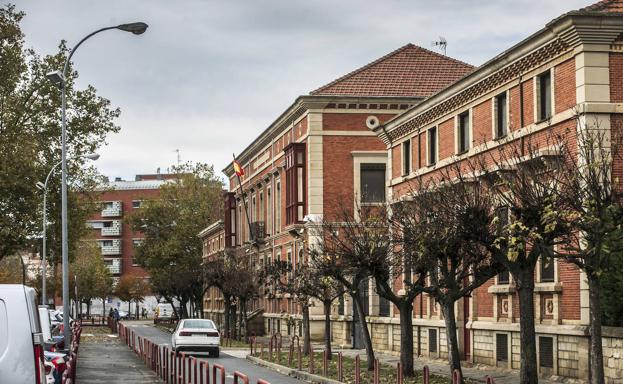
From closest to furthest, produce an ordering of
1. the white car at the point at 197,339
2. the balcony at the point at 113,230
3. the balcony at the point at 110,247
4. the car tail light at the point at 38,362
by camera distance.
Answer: the car tail light at the point at 38,362, the white car at the point at 197,339, the balcony at the point at 110,247, the balcony at the point at 113,230

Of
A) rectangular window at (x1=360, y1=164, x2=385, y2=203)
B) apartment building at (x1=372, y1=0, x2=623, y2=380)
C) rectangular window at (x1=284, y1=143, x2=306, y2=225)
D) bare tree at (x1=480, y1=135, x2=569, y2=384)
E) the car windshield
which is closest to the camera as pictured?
bare tree at (x1=480, y1=135, x2=569, y2=384)

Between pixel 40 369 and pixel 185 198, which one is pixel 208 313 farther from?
pixel 40 369

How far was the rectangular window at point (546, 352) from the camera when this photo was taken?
26.8 m

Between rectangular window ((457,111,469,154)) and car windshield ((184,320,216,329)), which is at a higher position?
rectangular window ((457,111,469,154))

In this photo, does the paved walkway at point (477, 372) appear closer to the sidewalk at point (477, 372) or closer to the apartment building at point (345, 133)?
the sidewalk at point (477, 372)

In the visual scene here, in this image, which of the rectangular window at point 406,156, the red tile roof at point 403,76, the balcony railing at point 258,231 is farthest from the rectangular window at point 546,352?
the balcony railing at point 258,231

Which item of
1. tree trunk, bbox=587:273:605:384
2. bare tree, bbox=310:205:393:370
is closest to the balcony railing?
bare tree, bbox=310:205:393:370

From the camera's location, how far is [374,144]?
5319cm

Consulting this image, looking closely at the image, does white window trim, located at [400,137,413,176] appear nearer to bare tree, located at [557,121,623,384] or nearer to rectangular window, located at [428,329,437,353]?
rectangular window, located at [428,329,437,353]

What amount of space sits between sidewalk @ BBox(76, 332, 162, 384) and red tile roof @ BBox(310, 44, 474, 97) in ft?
51.7

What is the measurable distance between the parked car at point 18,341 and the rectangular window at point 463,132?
23469 millimetres

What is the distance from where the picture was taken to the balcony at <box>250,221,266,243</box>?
66.9m

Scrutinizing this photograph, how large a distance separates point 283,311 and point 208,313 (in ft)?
126

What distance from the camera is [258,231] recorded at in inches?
2665
